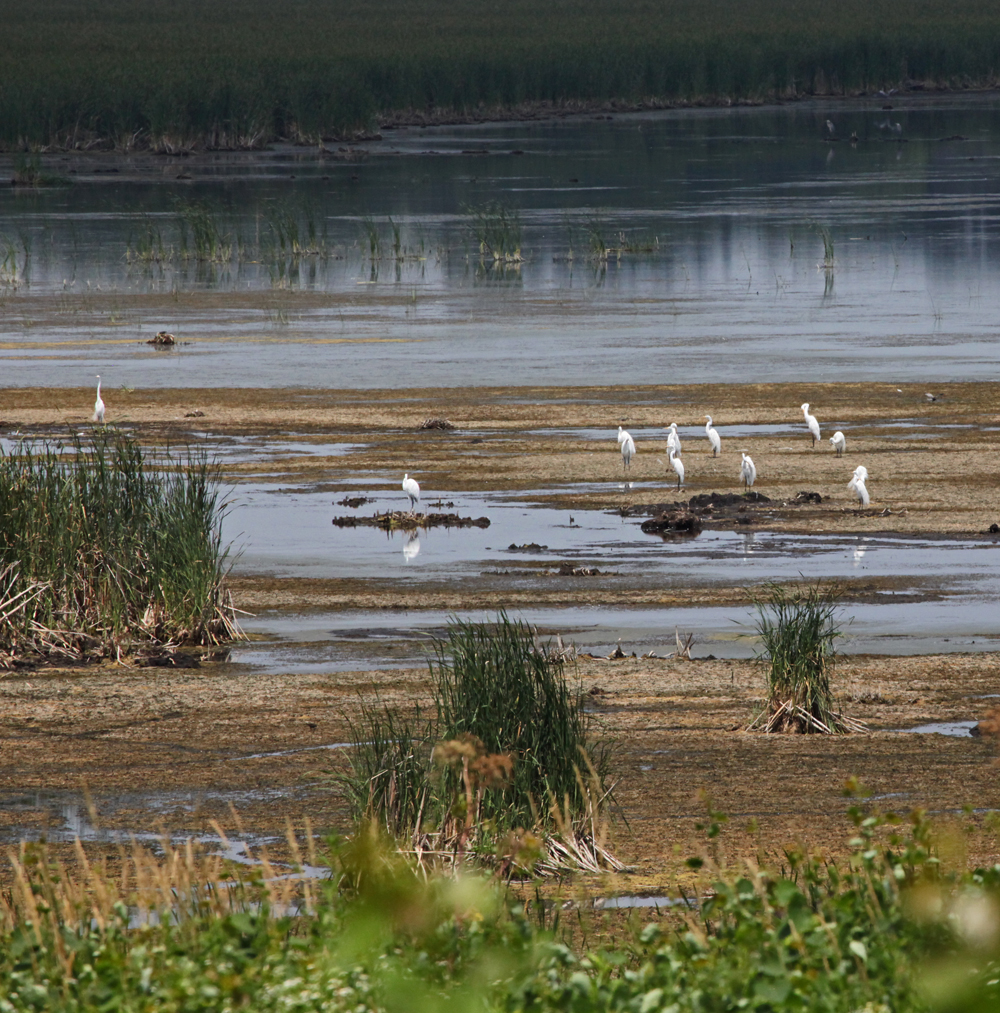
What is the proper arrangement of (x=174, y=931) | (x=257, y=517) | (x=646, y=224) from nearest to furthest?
(x=174, y=931) → (x=257, y=517) → (x=646, y=224)

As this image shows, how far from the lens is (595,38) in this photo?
304 ft

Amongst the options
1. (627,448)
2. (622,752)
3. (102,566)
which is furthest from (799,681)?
(627,448)

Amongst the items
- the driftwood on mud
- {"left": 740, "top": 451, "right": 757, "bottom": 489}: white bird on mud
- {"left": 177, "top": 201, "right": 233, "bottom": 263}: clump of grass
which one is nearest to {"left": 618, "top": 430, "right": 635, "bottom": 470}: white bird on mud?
{"left": 740, "top": 451, "right": 757, "bottom": 489}: white bird on mud

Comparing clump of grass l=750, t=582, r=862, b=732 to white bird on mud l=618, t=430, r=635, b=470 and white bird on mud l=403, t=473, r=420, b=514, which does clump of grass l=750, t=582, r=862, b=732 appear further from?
white bird on mud l=618, t=430, r=635, b=470

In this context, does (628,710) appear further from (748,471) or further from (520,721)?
(748,471)

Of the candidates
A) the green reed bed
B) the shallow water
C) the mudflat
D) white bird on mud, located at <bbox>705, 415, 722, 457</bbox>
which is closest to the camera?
the mudflat

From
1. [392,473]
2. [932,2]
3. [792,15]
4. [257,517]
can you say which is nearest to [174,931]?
[257,517]

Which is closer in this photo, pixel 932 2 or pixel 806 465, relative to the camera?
pixel 806 465

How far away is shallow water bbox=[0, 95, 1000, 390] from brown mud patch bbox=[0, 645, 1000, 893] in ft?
50.3

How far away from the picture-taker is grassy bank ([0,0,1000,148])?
64312 millimetres

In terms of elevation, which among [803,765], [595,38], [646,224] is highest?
[595,38]

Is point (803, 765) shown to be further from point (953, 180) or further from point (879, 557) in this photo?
point (953, 180)

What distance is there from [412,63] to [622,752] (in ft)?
227

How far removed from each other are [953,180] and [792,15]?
64.4 metres
